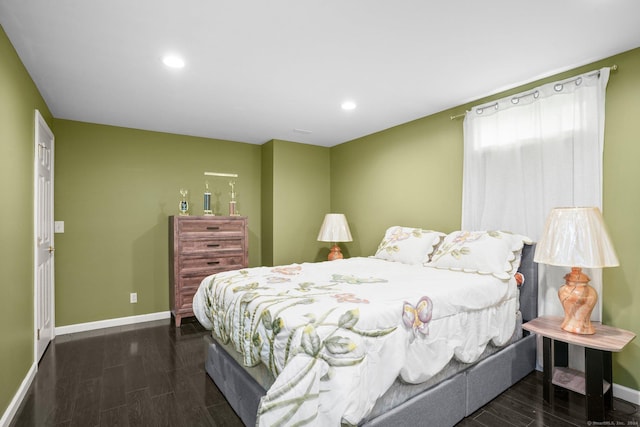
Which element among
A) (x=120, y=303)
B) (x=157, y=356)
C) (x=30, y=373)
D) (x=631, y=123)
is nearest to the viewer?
(x=631, y=123)

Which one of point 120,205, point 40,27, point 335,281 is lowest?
point 335,281

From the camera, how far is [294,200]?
4.81 meters

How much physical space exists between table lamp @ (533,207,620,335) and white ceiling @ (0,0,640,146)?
1151 mm

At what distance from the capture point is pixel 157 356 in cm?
300

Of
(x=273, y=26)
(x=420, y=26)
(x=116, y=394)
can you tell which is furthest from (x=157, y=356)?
(x=420, y=26)

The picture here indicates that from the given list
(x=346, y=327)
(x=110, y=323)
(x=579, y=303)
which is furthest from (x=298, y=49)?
(x=110, y=323)

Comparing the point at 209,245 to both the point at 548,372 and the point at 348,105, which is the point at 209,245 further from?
the point at 548,372

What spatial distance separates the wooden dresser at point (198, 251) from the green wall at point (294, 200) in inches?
22.0

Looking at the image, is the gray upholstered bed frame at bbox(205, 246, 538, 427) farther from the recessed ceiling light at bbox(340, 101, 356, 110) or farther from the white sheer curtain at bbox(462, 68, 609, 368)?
the recessed ceiling light at bbox(340, 101, 356, 110)

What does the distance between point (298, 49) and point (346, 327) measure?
5.99 feet

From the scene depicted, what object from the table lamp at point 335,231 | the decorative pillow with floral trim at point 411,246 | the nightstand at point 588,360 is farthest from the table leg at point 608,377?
the table lamp at point 335,231

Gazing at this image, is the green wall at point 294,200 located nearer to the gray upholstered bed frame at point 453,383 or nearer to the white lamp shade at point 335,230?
the white lamp shade at point 335,230

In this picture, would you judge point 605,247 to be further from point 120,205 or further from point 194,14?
point 120,205

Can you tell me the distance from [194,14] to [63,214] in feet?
10.0
